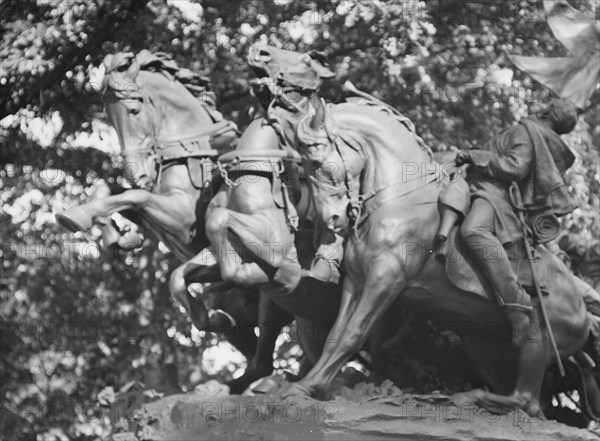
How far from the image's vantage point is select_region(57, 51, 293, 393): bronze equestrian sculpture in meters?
12.2

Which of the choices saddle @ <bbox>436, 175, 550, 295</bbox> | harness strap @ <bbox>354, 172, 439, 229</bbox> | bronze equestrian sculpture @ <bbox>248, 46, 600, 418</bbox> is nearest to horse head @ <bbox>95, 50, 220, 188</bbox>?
bronze equestrian sculpture @ <bbox>248, 46, 600, 418</bbox>

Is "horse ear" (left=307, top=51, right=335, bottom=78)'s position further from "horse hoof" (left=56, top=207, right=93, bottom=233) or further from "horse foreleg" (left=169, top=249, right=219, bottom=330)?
"horse hoof" (left=56, top=207, right=93, bottom=233)

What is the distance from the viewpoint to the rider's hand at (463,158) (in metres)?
12.3

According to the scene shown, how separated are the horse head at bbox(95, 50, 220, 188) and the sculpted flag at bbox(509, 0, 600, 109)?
255cm

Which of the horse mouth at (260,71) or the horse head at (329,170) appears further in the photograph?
the horse mouth at (260,71)

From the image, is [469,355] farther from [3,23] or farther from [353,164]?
[3,23]

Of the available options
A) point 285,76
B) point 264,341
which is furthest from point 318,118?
point 264,341

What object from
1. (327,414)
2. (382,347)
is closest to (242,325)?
(382,347)

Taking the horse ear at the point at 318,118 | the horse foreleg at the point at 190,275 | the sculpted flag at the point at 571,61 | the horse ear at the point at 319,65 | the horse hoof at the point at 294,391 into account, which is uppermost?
the horse ear at the point at 318,118

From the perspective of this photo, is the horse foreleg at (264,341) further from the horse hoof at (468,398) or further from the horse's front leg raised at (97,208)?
the horse hoof at (468,398)

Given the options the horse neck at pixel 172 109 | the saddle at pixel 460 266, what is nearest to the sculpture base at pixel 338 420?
the saddle at pixel 460 266

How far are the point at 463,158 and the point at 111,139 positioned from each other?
6.05m

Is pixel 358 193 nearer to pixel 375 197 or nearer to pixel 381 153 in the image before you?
pixel 375 197

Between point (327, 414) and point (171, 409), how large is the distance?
130cm
